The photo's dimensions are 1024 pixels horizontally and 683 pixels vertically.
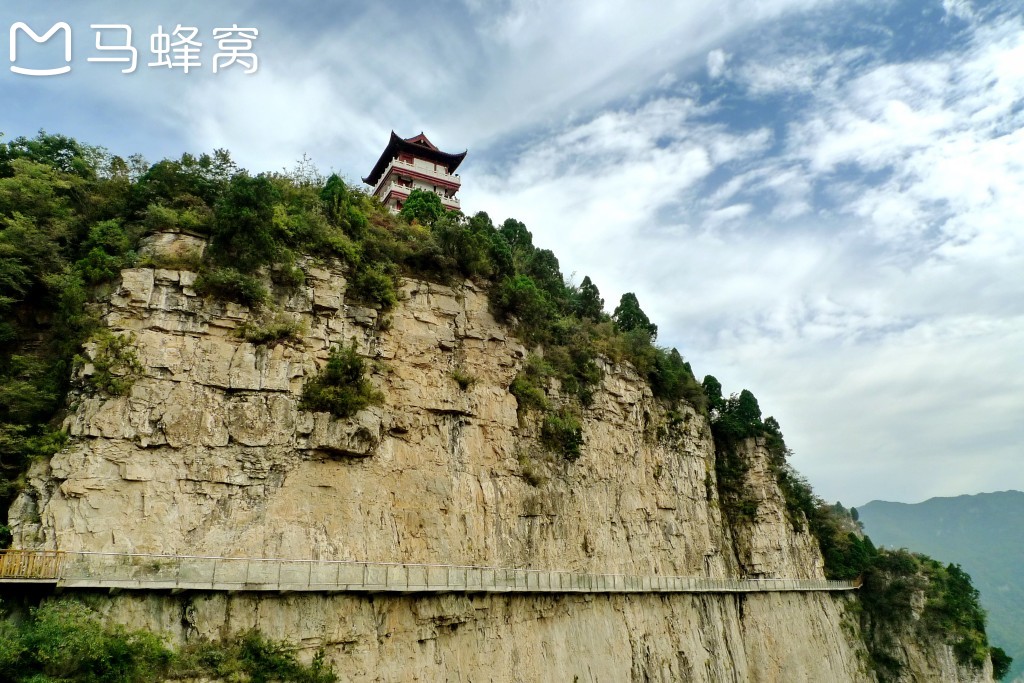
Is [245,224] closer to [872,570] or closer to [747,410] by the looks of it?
[747,410]

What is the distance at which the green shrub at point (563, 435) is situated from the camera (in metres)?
27.7

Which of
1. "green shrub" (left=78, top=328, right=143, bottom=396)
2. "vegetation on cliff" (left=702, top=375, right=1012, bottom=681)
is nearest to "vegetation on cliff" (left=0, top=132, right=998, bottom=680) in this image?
"green shrub" (left=78, top=328, right=143, bottom=396)

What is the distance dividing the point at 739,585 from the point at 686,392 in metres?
10.8

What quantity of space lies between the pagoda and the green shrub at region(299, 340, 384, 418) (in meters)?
19.1

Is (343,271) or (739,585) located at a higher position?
(343,271)

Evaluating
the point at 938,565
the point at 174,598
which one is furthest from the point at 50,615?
the point at 938,565

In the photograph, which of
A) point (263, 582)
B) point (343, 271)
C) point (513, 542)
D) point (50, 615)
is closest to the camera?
point (50, 615)

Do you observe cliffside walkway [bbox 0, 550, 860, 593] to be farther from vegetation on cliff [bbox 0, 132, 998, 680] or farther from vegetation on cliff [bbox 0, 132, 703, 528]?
vegetation on cliff [bbox 0, 132, 703, 528]

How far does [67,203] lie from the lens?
21.3 metres

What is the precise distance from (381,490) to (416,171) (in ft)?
77.9

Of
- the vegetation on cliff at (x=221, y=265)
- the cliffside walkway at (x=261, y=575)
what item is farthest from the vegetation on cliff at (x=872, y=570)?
the cliffside walkway at (x=261, y=575)

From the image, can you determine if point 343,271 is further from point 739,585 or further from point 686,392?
point 739,585

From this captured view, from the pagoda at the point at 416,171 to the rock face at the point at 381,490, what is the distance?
1411 cm

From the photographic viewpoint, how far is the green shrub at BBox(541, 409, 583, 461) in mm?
27703
